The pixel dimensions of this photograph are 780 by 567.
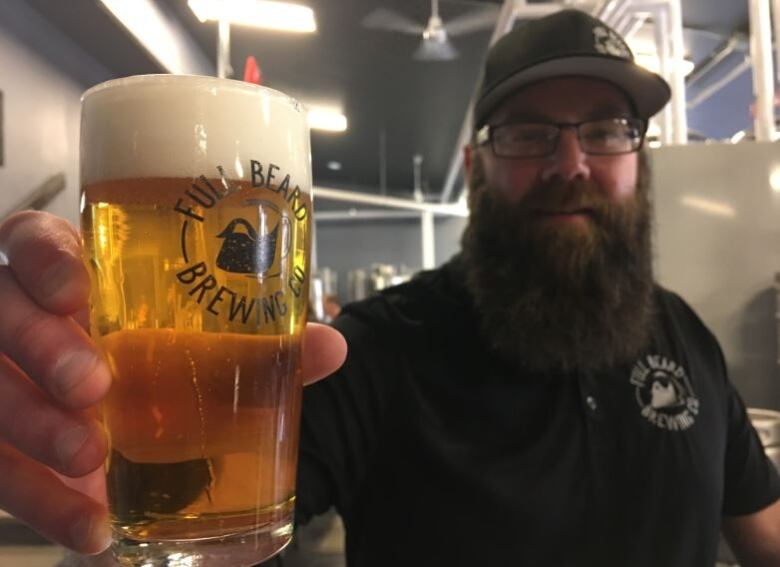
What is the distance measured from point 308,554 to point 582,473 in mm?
1682

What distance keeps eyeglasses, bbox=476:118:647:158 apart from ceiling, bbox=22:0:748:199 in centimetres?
194

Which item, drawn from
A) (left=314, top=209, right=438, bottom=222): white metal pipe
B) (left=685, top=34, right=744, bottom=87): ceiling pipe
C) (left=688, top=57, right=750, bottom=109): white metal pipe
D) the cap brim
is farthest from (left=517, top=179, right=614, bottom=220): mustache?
(left=314, top=209, right=438, bottom=222): white metal pipe

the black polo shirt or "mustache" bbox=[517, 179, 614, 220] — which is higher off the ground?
"mustache" bbox=[517, 179, 614, 220]

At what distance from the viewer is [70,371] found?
436mm

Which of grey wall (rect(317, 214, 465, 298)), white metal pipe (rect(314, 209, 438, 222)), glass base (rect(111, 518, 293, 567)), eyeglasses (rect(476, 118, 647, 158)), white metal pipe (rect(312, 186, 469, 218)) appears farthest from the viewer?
grey wall (rect(317, 214, 465, 298))

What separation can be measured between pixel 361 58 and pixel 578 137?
125 inches

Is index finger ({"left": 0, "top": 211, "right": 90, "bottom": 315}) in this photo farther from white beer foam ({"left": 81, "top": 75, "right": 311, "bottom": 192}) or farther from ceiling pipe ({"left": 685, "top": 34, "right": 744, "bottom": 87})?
ceiling pipe ({"left": 685, "top": 34, "right": 744, "bottom": 87})

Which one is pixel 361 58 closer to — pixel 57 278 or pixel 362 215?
pixel 57 278

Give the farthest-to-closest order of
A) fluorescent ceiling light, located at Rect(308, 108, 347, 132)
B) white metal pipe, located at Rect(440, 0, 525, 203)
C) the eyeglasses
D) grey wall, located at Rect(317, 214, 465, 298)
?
grey wall, located at Rect(317, 214, 465, 298) < fluorescent ceiling light, located at Rect(308, 108, 347, 132) < white metal pipe, located at Rect(440, 0, 525, 203) < the eyeglasses

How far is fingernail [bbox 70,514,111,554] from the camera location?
0.50m

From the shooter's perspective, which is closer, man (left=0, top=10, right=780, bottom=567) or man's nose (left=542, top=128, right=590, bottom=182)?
man (left=0, top=10, right=780, bottom=567)

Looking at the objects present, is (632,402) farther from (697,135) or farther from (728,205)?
(697,135)

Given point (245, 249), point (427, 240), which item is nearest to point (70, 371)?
point (245, 249)

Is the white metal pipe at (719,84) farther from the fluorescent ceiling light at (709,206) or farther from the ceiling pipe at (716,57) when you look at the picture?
the fluorescent ceiling light at (709,206)
